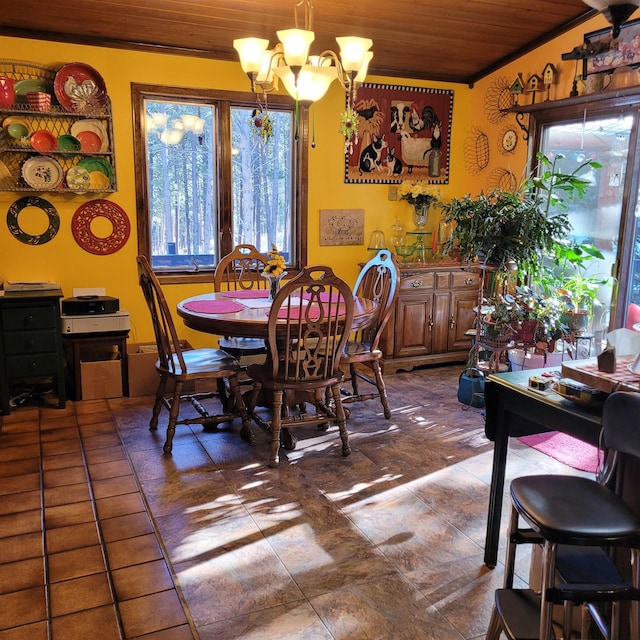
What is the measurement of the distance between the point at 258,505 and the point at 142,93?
9.98ft

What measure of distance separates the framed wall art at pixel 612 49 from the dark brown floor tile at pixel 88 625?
4.18m

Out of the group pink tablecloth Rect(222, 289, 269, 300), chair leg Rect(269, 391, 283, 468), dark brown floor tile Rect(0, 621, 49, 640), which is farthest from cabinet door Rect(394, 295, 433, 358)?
dark brown floor tile Rect(0, 621, 49, 640)

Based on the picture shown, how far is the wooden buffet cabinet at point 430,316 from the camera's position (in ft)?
16.0

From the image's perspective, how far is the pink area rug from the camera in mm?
3309

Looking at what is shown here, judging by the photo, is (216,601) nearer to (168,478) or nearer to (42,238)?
(168,478)

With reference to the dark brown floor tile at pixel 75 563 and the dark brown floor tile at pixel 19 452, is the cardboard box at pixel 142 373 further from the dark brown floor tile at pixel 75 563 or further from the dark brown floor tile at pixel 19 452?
the dark brown floor tile at pixel 75 563

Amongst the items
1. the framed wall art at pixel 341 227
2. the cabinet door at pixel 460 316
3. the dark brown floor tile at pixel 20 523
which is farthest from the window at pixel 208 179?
the dark brown floor tile at pixel 20 523

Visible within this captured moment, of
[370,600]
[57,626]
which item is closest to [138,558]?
[57,626]

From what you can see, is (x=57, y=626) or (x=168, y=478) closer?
(x=57, y=626)

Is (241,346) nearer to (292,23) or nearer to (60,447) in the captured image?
(60,447)

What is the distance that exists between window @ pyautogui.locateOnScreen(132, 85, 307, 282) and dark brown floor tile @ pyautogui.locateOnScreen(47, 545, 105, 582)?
8.35 feet

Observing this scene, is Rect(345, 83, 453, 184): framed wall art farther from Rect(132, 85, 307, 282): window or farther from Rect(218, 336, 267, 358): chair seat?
Rect(218, 336, 267, 358): chair seat

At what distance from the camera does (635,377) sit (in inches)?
72.0

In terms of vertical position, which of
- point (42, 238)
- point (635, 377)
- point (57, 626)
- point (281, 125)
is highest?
point (281, 125)
